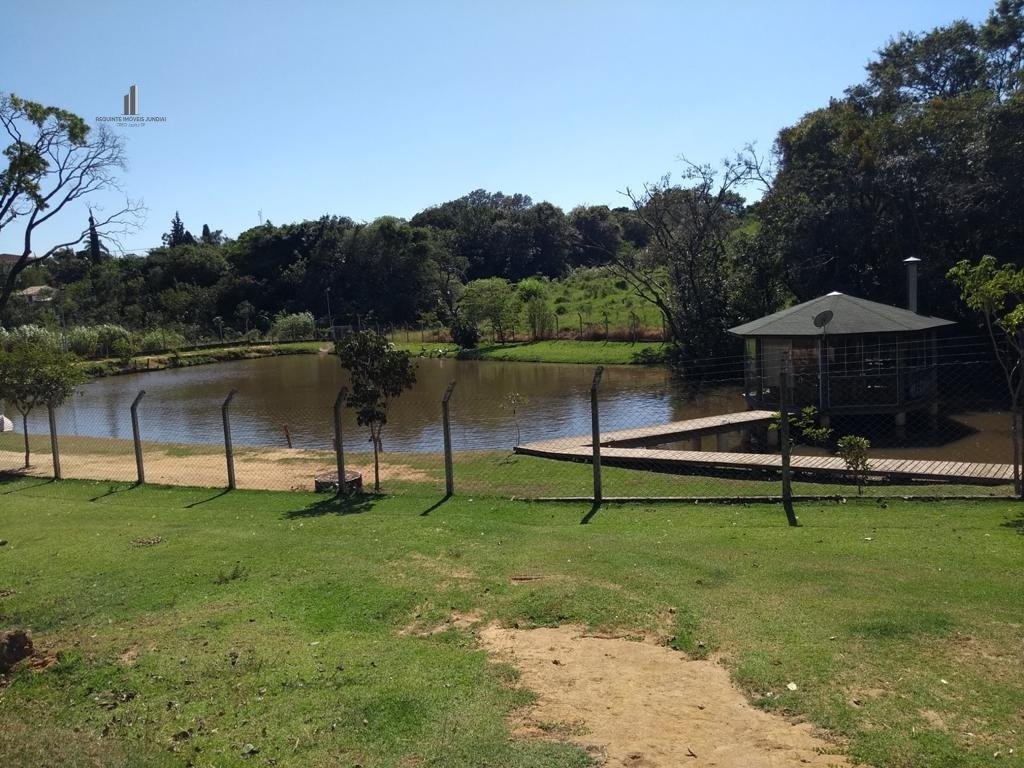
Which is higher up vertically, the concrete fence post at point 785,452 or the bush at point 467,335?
the bush at point 467,335

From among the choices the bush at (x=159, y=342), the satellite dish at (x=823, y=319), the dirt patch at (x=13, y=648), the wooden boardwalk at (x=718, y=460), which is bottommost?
the wooden boardwalk at (x=718, y=460)

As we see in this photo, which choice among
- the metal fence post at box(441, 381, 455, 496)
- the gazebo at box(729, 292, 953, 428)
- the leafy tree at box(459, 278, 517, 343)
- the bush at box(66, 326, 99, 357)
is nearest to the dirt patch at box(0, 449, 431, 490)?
the metal fence post at box(441, 381, 455, 496)

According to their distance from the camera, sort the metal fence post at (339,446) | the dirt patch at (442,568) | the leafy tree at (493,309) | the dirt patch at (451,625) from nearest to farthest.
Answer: the dirt patch at (451,625)
the dirt patch at (442,568)
the metal fence post at (339,446)
the leafy tree at (493,309)

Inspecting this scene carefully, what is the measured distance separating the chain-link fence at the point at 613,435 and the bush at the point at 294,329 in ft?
94.4

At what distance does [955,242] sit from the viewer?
29.2 meters

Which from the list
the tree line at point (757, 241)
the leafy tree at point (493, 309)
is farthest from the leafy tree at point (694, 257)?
the leafy tree at point (493, 309)

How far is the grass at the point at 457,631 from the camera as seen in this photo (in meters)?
4.62

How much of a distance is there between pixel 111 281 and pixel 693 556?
72.3m

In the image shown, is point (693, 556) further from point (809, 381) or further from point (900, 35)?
point (900, 35)

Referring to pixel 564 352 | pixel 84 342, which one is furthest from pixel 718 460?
pixel 84 342

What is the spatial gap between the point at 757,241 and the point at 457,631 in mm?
32812

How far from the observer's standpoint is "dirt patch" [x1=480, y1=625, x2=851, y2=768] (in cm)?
429

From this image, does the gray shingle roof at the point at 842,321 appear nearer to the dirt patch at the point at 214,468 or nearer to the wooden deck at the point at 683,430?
the wooden deck at the point at 683,430

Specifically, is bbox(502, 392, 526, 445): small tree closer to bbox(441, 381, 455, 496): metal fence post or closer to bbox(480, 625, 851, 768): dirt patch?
bbox(441, 381, 455, 496): metal fence post
